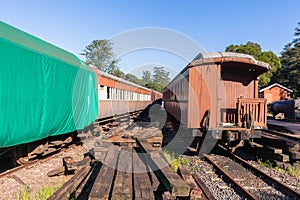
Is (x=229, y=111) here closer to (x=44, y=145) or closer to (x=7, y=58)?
(x=44, y=145)

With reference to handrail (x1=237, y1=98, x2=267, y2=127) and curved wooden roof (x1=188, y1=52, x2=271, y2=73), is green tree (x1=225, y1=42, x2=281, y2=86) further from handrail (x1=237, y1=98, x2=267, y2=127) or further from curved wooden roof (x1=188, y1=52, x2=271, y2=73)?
handrail (x1=237, y1=98, x2=267, y2=127)

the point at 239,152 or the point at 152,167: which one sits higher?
the point at 152,167

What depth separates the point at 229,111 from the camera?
363 inches

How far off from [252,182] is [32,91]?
5.27m

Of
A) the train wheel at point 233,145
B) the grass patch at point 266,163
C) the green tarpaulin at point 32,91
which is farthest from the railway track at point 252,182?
the green tarpaulin at point 32,91

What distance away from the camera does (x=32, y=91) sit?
217 inches

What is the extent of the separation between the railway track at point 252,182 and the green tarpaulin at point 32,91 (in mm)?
4506

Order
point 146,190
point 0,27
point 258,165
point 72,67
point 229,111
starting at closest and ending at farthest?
point 146,190 → point 0,27 → point 258,165 → point 72,67 → point 229,111

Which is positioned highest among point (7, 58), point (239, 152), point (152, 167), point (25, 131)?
point (7, 58)

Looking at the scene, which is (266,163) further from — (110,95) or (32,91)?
(110,95)

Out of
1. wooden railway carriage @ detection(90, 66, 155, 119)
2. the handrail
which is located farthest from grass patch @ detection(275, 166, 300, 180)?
wooden railway carriage @ detection(90, 66, 155, 119)

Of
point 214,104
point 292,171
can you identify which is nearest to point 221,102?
point 214,104

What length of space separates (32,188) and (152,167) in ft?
8.39

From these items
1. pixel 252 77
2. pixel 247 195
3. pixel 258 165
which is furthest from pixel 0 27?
pixel 252 77
